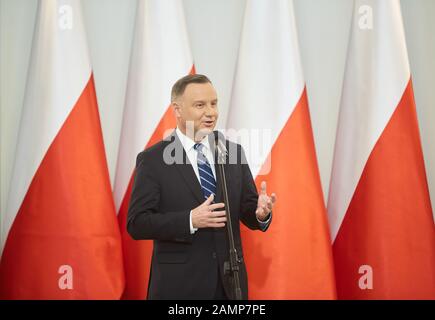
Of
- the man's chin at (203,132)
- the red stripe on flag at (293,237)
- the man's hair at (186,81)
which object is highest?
the man's hair at (186,81)

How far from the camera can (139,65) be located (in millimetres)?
3111

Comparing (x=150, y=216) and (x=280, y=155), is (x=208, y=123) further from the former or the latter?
(x=280, y=155)

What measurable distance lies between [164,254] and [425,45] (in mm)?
2253

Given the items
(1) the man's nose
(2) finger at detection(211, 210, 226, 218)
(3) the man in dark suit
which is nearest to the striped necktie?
(3) the man in dark suit

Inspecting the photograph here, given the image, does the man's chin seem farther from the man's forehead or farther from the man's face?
the man's forehead

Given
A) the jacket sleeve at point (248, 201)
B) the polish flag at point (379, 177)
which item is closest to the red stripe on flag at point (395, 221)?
the polish flag at point (379, 177)

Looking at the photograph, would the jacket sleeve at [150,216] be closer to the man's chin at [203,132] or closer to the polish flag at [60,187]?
the man's chin at [203,132]

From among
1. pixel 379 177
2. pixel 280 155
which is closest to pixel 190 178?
pixel 280 155

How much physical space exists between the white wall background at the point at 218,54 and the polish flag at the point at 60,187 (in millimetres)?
353

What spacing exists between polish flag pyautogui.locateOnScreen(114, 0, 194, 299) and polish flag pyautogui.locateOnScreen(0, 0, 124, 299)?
127 millimetres

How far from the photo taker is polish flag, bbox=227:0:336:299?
291 centimetres

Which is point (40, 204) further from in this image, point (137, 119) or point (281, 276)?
point (281, 276)

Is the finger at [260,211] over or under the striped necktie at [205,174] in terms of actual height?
under

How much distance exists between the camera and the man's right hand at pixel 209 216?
1835mm
